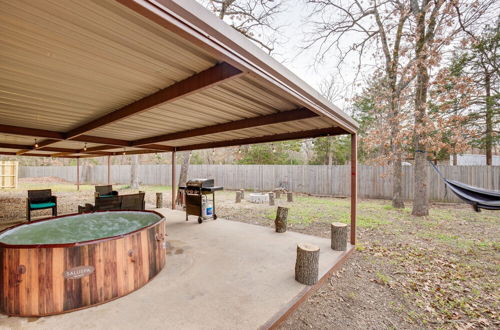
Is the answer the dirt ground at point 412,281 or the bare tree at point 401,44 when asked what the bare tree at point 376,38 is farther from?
the dirt ground at point 412,281

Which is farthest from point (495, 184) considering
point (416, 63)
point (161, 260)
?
point (161, 260)

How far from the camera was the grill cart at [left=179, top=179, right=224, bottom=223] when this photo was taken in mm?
5734

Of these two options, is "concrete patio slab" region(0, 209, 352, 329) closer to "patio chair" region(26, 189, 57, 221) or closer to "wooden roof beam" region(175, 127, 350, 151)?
"wooden roof beam" region(175, 127, 350, 151)

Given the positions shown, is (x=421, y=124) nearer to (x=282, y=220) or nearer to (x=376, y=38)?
(x=376, y=38)

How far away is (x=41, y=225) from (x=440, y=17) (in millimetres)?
11715

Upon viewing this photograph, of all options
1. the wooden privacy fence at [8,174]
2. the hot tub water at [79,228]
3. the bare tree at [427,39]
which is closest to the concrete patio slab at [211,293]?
the hot tub water at [79,228]

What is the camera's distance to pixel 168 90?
2850mm

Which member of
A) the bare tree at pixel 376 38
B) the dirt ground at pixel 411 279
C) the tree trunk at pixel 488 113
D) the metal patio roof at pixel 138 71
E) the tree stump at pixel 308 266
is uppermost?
the bare tree at pixel 376 38

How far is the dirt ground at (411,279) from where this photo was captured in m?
2.51

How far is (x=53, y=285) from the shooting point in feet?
7.08

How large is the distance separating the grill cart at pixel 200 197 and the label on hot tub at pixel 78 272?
347 cm

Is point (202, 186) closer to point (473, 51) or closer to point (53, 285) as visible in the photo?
point (53, 285)

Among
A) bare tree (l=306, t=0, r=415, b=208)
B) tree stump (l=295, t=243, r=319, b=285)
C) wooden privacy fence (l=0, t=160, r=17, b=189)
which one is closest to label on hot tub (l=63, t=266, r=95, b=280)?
tree stump (l=295, t=243, r=319, b=285)

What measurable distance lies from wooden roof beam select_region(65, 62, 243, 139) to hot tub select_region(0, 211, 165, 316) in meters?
1.80
